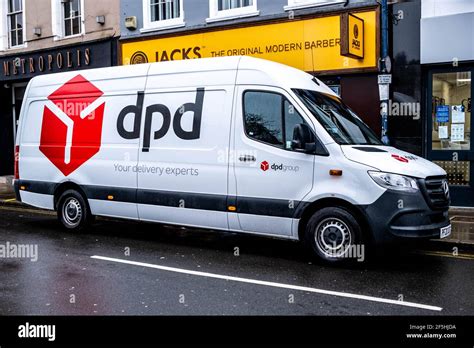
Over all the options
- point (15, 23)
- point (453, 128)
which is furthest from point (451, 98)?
point (15, 23)

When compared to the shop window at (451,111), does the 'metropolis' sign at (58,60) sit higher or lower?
higher

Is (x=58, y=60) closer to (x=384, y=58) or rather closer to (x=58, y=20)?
(x=58, y=20)

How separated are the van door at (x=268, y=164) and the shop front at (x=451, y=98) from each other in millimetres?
5467

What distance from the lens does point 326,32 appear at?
12609mm

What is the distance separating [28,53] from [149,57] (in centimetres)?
536

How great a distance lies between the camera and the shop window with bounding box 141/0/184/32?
49.9 feet

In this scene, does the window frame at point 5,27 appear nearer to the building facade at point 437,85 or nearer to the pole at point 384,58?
the pole at point 384,58

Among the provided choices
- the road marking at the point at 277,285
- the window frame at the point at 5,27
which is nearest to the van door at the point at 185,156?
the road marking at the point at 277,285

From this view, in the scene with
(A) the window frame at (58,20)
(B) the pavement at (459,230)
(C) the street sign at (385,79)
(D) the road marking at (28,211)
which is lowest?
(B) the pavement at (459,230)

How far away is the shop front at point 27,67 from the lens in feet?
54.9

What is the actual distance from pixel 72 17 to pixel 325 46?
358 inches

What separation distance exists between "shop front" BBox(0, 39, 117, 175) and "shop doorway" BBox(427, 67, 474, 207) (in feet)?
30.6

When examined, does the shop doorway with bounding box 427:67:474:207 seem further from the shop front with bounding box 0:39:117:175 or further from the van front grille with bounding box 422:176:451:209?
the shop front with bounding box 0:39:117:175
